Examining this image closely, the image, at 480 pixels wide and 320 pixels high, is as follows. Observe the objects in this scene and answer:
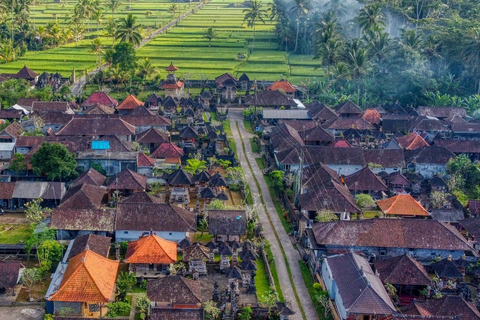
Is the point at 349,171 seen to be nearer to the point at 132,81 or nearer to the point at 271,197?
the point at 271,197

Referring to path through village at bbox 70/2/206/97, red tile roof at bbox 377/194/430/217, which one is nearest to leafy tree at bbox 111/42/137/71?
path through village at bbox 70/2/206/97

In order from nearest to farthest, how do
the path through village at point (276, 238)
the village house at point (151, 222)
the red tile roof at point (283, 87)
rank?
the path through village at point (276, 238), the village house at point (151, 222), the red tile roof at point (283, 87)

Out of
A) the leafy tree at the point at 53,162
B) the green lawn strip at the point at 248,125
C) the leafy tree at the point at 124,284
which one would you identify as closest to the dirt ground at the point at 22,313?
the leafy tree at the point at 124,284

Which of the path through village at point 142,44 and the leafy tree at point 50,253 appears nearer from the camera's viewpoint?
the leafy tree at point 50,253

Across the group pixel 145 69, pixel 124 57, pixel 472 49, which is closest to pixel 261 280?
pixel 472 49

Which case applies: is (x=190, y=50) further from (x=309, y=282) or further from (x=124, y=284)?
(x=124, y=284)

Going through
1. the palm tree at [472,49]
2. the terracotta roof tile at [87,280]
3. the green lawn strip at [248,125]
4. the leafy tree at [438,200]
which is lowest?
the green lawn strip at [248,125]

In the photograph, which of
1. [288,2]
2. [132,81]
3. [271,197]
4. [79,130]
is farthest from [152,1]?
[271,197]

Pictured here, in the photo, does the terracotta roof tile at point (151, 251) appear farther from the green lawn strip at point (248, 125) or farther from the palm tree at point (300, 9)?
the palm tree at point (300, 9)
